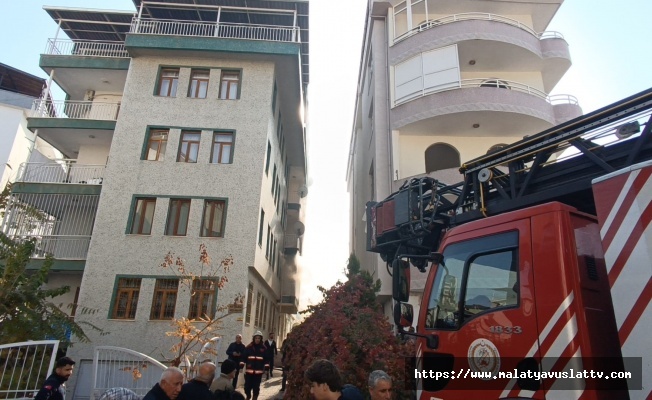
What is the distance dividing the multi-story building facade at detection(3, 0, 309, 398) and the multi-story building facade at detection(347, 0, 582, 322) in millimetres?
4584

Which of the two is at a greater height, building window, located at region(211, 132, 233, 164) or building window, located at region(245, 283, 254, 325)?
building window, located at region(211, 132, 233, 164)

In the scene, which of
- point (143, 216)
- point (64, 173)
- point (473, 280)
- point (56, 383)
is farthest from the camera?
point (64, 173)

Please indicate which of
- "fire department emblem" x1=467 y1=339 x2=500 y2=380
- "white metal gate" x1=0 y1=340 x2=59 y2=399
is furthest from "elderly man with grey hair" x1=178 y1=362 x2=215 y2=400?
"white metal gate" x1=0 y1=340 x2=59 y2=399

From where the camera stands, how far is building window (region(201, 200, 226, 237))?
13914 mm

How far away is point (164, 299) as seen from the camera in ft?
42.4

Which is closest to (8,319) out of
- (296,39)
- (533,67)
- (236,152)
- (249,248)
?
(249,248)

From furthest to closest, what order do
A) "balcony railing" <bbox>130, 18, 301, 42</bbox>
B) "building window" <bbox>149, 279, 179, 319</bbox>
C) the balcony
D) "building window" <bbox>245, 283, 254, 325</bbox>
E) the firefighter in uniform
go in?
"balcony railing" <bbox>130, 18, 301, 42</bbox> → the balcony → "building window" <bbox>245, 283, 254, 325</bbox> → "building window" <bbox>149, 279, 179, 319</bbox> → the firefighter in uniform

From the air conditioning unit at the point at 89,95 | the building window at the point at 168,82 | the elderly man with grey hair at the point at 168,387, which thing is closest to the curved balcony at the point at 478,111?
the building window at the point at 168,82

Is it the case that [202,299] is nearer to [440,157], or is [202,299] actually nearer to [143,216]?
[143,216]

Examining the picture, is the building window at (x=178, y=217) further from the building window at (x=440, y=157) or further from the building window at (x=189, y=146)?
the building window at (x=440, y=157)

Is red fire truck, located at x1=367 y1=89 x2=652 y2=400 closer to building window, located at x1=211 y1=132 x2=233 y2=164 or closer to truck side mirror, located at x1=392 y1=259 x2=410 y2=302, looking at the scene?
truck side mirror, located at x1=392 y1=259 x2=410 y2=302

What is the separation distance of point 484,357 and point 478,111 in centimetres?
1128

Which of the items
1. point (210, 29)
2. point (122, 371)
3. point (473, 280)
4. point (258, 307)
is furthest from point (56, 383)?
point (210, 29)

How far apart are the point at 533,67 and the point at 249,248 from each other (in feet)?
42.6
